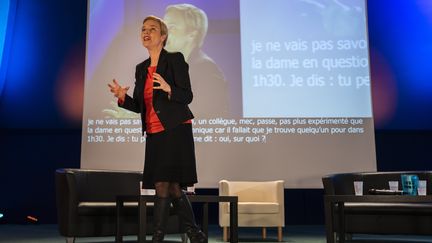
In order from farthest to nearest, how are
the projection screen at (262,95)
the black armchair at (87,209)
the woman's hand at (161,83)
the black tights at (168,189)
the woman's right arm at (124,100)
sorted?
the projection screen at (262,95), the black armchair at (87,209), the woman's right arm at (124,100), the black tights at (168,189), the woman's hand at (161,83)

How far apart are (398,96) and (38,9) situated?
4.46 metres

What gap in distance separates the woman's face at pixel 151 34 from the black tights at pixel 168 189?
0.67 meters

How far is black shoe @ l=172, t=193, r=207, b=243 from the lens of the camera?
2.38 metres

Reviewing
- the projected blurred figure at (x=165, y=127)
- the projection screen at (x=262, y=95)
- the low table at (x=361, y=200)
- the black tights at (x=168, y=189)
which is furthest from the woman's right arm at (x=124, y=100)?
the projection screen at (x=262, y=95)

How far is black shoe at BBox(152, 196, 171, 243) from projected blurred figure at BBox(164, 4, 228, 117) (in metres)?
2.62

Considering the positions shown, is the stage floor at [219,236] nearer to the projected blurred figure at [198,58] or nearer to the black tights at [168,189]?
the projected blurred figure at [198,58]

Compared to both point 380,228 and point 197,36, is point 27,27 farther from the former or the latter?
point 380,228

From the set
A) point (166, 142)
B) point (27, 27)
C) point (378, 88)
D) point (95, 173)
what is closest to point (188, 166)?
point (166, 142)

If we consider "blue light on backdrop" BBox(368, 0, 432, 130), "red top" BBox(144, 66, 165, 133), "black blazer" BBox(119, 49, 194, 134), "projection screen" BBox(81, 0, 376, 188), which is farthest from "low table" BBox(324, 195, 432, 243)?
"blue light on backdrop" BBox(368, 0, 432, 130)

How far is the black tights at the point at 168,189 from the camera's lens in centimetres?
234

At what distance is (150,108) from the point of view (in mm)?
2396

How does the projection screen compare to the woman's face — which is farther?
the projection screen

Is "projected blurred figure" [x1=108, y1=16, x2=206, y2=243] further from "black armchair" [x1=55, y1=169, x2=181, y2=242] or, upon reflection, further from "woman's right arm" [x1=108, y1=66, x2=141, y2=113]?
"black armchair" [x1=55, y1=169, x2=181, y2=242]

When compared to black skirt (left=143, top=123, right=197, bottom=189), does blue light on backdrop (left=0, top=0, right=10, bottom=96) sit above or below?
above
